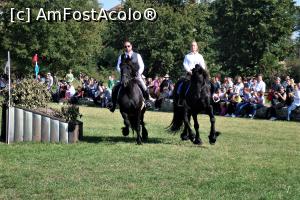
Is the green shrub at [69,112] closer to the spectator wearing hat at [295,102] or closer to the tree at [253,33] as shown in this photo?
the spectator wearing hat at [295,102]

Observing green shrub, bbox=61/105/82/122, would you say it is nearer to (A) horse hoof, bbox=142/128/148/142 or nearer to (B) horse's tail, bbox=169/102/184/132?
(A) horse hoof, bbox=142/128/148/142

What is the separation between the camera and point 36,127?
42.4 feet

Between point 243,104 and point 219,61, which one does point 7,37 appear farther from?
point 243,104

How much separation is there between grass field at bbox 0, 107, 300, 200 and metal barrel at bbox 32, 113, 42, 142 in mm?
380

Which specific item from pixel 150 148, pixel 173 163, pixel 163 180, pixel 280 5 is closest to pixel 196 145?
pixel 150 148

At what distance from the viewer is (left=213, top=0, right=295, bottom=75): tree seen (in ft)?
182

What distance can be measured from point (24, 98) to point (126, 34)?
132ft

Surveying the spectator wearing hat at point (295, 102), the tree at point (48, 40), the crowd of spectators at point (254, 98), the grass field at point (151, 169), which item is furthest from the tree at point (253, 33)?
the grass field at point (151, 169)

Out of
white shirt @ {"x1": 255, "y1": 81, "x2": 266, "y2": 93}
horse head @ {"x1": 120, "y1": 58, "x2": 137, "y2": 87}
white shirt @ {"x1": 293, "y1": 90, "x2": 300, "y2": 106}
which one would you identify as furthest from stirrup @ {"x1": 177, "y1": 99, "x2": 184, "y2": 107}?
white shirt @ {"x1": 255, "y1": 81, "x2": 266, "y2": 93}

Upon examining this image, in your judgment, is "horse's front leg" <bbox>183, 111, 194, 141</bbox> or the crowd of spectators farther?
the crowd of spectators

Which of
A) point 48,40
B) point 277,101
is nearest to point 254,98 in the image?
point 277,101

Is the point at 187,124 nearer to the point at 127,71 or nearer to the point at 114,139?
the point at 127,71

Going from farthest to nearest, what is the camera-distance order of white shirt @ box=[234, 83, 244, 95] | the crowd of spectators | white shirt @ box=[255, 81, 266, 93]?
white shirt @ box=[234, 83, 244, 95] < white shirt @ box=[255, 81, 266, 93] < the crowd of spectators

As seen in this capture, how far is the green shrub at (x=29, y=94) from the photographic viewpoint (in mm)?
14008
